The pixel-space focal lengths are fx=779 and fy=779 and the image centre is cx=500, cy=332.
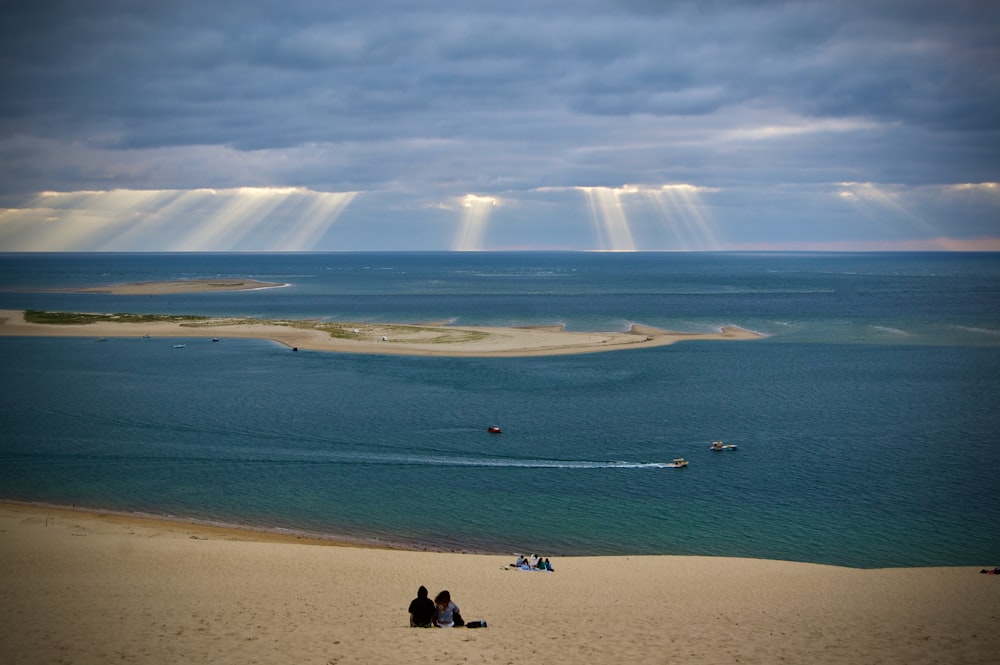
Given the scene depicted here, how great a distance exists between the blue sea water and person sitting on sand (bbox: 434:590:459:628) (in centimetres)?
1194

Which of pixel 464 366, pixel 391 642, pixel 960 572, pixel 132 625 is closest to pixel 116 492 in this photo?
pixel 132 625

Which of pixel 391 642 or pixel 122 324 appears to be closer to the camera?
pixel 391 642

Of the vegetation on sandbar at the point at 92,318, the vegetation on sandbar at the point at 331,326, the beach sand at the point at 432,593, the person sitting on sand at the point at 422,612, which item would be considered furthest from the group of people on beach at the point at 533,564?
the vegetation on sandbar at the point at 92,318

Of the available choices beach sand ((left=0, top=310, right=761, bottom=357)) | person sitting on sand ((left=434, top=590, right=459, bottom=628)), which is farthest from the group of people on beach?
beach sand ((left=0, top=310, right=761, bottom=357))

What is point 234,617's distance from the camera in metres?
19.3

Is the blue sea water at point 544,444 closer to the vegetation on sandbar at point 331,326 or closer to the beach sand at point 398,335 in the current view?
the beach sand at point 398,335

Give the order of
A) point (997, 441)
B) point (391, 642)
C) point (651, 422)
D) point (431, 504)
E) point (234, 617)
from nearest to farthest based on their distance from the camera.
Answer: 1. point (391, 642)
2. point (234, 617)
3. point (431, 504)
4. point (997, 441)
5. point (651, 422)

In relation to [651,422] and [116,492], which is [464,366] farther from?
[116,492]

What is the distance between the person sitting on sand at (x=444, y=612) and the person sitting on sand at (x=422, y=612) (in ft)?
0.49

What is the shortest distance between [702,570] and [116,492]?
27.5m

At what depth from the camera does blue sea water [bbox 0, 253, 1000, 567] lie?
33.8 metres

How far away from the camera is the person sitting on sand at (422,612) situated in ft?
62.9

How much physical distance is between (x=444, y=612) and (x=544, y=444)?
27938 millimetres

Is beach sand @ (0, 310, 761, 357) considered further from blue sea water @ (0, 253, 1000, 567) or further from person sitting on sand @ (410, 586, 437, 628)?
person sitting on sand @ (410, 586, 437, 628)
